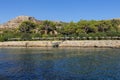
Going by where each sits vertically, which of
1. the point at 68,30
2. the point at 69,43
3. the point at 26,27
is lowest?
the point at 69,43

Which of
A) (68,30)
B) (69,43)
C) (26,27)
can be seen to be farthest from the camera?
(26,27)

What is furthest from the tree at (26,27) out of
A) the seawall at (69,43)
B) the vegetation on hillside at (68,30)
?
the seawall at (69,43)

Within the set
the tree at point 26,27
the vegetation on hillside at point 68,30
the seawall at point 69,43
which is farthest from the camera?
the tree at point 26,27

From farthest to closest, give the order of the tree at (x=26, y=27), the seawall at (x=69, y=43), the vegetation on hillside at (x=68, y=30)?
the tree at (x=26, y=27)
the vegetation on hillside at (x=68, y=30)
the seawall at (x=69, y=43)

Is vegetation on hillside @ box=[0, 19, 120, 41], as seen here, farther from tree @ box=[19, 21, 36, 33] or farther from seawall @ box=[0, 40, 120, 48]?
seawall @ box=[0, 40, 120, 48]

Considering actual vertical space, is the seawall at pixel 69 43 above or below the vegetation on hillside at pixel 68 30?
below

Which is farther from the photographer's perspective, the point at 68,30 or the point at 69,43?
the point at 68,30

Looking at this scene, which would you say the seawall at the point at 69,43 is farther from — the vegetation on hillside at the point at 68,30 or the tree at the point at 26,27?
the tree at the point at 26,27

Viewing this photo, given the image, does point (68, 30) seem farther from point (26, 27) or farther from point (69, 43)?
point (69, 43)

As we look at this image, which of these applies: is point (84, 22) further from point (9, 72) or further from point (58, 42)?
point (9, 72)

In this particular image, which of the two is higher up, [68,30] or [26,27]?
[26,27]

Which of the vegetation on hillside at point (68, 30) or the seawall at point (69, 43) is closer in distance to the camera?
the seawall at point (69, 43)

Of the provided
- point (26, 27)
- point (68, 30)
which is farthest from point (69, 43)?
point (26, 27)

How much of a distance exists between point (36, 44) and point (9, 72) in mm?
84685
